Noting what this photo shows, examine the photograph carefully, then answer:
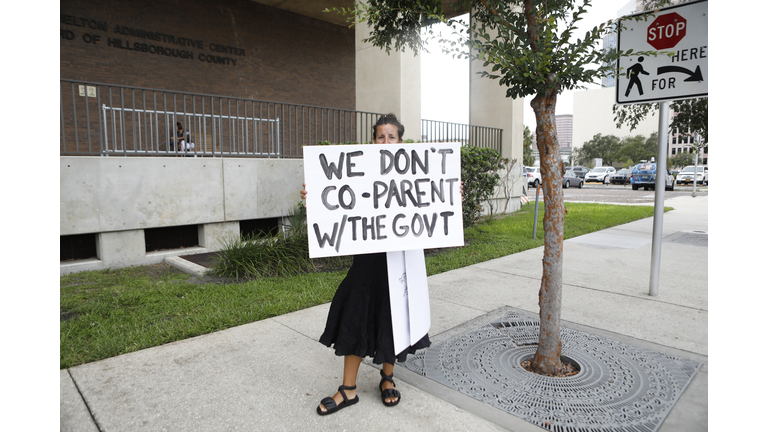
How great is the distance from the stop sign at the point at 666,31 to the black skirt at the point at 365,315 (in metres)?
3.80

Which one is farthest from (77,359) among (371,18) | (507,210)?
(507,210)

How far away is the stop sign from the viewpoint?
4500 millimetres

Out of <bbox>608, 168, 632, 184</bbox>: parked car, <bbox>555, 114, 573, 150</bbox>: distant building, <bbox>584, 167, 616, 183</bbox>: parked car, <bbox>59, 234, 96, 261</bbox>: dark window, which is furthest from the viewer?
<bbox>555, 114, 573, 150</bbox>: distant building

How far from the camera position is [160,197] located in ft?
22.0

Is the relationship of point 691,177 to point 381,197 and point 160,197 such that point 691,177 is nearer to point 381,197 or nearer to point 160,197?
point 160,197

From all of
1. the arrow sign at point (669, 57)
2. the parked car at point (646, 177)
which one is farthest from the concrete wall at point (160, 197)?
the parked car at point (646, 177)

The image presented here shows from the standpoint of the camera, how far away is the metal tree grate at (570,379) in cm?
261

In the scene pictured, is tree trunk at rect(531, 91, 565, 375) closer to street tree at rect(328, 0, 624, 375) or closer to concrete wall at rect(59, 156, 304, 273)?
street tree at rect(328, 0, 624, 375)

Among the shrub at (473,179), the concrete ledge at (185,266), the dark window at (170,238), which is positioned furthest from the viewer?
the shrub at (473,179)

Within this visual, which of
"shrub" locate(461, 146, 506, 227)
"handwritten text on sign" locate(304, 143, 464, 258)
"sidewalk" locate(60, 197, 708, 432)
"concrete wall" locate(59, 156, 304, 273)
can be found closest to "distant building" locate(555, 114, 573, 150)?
"shrub" locate(461, 146, 506, 227)

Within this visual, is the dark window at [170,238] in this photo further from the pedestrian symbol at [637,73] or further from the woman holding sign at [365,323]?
the pedestrian symbol at [637,73]

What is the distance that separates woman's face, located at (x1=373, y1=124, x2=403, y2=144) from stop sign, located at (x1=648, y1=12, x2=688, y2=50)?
3411 mm

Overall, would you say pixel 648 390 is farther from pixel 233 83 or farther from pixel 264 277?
pixel 233 83

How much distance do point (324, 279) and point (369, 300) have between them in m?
3.00
